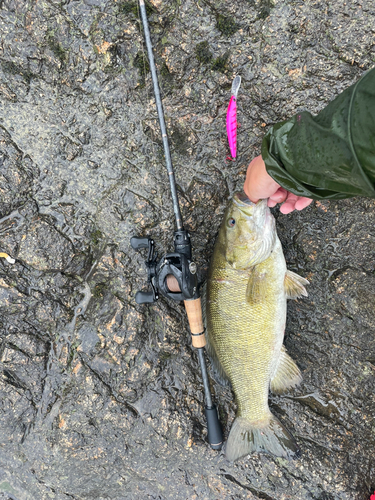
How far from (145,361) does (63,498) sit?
1.51 metres

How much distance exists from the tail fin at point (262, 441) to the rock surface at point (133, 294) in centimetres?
14

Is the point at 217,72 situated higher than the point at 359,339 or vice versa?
the point at 217,72

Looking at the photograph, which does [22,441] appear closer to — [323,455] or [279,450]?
[279,450]

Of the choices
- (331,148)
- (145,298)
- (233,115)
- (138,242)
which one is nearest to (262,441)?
(145,298)

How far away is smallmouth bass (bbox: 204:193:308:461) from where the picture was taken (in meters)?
2.76

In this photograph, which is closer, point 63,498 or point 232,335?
point 232,335

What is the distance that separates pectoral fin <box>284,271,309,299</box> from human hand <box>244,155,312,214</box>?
58cm

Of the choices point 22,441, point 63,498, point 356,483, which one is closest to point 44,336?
point 22,441

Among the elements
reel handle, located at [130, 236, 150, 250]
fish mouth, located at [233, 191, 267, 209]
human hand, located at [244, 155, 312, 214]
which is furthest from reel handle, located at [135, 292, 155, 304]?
human hand, located at [244, 155, 312, 214]

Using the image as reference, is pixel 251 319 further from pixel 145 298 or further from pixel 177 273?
pixel 145 298

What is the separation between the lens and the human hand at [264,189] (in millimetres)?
2430

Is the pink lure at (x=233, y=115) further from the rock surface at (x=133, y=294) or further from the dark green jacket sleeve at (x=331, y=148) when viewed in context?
the dark green jacket sleeve at (x=331, y=148)

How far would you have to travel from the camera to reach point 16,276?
3.11 m

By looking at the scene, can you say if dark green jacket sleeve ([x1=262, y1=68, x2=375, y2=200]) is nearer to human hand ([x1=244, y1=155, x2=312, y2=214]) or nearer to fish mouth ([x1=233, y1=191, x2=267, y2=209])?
human hand ([x1=244, y1=155, x2=312, y2=214])
